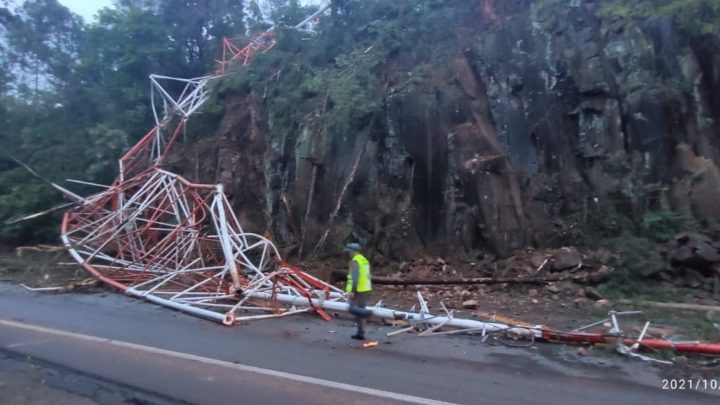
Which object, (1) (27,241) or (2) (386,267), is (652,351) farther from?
(1) (27,241)

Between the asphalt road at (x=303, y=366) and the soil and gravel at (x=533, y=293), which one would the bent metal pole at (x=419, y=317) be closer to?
the asphalt road at (x=303, y=366)

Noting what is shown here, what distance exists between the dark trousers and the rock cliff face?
17.7 feet

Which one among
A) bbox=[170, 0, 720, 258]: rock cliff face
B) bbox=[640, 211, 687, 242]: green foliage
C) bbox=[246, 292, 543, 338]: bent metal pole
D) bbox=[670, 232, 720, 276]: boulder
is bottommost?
bbox=[246, 292, 543, 338]: bent metal pole

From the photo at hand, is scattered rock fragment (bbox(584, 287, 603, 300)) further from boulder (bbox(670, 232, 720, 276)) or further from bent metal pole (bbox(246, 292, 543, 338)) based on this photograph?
bent metal pole (bbox(246, 292, 543, 338))

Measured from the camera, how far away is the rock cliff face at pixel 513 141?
41.7 ft

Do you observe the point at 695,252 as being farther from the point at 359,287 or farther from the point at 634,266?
the point at 359,287

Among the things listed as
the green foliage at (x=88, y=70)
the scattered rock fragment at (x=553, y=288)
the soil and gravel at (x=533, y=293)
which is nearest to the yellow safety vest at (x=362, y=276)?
the soil and gravel at (x=533, y=293)

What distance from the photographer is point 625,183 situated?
41.9 feet

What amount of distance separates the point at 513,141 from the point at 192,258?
8241 mm

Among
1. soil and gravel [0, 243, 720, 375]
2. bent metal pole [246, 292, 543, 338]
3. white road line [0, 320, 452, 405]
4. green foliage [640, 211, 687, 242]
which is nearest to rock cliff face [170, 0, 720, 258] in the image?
green foliage [640, 211, 687, 242]

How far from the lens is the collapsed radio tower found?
9.52 metres

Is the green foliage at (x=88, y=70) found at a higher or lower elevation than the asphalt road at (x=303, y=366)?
higher

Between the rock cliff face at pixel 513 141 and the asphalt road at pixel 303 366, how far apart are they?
17.0ft

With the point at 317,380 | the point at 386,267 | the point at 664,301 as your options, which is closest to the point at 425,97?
the point at 386,267
